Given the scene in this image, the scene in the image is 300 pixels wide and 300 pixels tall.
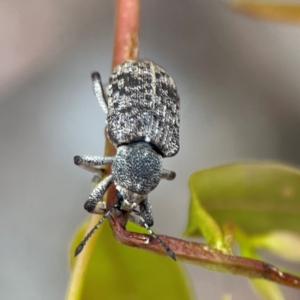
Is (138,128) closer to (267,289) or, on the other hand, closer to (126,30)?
(126,30)

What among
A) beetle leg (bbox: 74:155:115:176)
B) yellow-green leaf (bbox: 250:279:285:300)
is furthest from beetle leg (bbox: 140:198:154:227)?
yellow-green leaf (bbox: 250:279:285:300)

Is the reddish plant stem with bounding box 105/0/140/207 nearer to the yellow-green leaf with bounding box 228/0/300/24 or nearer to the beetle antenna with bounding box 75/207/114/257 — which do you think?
the beetle antenna with bounding box 75/207/114/257

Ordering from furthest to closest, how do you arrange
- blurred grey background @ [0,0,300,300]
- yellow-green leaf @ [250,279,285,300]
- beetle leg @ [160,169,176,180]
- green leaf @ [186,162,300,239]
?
blurred grey background @ [0,0,300,300] < beetle leg @ [160,169,176,180] < green leaf @ [186,162,300,239] < yellow-green leaf @ [250,279,285,300]

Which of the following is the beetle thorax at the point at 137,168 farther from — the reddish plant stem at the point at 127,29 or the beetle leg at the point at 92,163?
the reddish plant stem at the point at 127,29

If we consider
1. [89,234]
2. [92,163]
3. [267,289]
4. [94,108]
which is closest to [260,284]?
[267,289]

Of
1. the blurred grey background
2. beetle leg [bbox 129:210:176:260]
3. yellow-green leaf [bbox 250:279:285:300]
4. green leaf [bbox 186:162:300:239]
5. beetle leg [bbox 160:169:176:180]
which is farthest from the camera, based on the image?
the blurred grey background

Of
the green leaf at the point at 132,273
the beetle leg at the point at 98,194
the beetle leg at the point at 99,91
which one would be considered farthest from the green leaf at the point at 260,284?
the beetle leg at the point at 99,91
